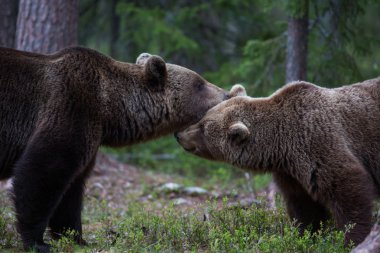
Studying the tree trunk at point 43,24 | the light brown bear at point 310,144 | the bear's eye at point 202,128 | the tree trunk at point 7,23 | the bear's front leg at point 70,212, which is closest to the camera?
the light brown bear at point 310,144

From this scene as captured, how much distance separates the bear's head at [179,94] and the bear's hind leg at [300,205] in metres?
1.41

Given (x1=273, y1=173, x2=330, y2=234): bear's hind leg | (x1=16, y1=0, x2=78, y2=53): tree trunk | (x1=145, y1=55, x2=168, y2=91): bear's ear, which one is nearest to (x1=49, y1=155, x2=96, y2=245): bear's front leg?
(x1=145, y1=55, x2=168, y2=91): bear's ear

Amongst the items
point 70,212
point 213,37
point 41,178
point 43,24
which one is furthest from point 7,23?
point 213,37

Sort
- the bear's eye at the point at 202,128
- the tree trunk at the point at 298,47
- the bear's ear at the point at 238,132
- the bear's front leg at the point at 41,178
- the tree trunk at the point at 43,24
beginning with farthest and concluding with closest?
the tree trunk at the point at 43,24
the tree trunk at the point at 298,47
the bear's eye at the point at 202,128
the bear's ear at the point at 238,132
the bear's front leg at the point at 41,178

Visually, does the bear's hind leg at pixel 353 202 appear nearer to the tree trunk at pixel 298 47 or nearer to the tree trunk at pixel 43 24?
the tree trunk at pixel 298 47

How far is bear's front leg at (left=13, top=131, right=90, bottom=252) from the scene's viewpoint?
6.78m

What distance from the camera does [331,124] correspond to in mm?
7367

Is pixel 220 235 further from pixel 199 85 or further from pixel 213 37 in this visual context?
pixel 213 37

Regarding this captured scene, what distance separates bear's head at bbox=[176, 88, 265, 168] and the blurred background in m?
3.02

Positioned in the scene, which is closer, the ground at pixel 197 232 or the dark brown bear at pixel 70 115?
the ground at pixel 197 232

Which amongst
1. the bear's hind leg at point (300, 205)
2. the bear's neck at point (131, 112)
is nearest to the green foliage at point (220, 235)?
the bear's hind leg at point (300, 205)

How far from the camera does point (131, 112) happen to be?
7836 mm

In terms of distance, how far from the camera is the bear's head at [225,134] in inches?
302

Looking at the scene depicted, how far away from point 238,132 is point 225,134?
0.33 metres
